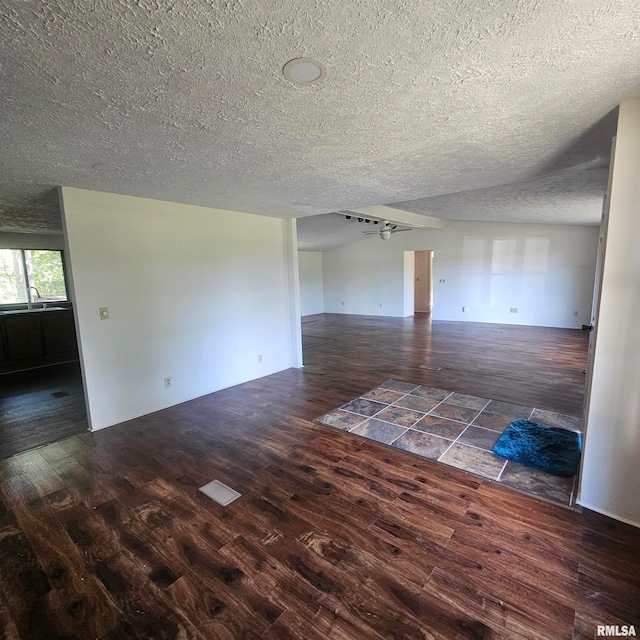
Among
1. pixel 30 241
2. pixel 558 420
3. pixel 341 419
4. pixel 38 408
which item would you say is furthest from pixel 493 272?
pixel 30 241

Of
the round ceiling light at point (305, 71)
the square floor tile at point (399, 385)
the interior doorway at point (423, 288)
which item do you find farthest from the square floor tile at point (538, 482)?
the interior doorway at point (423, 288)

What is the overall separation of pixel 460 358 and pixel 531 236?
4.49 metres

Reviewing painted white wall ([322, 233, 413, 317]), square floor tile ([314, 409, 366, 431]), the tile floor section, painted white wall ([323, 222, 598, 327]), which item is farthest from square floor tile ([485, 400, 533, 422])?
painted white wall ([322, 233, 413, 317])

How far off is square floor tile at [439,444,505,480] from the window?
773 cm

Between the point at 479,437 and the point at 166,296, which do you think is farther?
the point at 166,296

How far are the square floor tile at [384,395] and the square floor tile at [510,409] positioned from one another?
3.20 ft

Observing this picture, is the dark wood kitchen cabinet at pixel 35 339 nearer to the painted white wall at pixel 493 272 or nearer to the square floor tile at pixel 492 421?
the square floor tile at pixel 492 421

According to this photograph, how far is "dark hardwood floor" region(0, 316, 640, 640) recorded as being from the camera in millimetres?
1423

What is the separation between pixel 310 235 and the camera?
857cm

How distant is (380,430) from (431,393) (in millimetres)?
1225

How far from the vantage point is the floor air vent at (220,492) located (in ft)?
7.24

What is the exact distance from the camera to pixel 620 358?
6.05ft

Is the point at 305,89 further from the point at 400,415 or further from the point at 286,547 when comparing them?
the point at 400,415

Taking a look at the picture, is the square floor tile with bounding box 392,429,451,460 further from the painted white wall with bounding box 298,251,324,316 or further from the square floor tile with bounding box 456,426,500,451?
the painted white wall with bounding box 298,251,324,316
